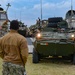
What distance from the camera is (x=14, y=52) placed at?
6.18 m

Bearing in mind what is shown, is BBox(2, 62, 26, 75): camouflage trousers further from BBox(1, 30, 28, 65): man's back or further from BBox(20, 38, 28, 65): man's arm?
BBox(20, 38, 28, 65): man's arm

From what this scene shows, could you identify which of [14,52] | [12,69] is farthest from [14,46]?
[12,69]

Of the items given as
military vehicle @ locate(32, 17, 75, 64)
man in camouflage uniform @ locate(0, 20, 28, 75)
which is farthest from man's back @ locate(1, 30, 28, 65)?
military vehicle @ locate(32, 17, 75, 64)

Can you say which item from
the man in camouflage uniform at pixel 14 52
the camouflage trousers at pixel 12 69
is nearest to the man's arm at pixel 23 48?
the man in camouflage uniform at pixel 14 52

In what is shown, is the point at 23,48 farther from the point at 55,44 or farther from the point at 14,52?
the point at 55,44

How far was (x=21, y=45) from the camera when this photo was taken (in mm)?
6102

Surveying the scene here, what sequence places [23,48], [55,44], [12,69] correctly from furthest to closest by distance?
[55,44]
[12,69]
[23,48]

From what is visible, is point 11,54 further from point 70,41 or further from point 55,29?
point 55,29

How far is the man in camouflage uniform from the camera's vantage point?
241 inches

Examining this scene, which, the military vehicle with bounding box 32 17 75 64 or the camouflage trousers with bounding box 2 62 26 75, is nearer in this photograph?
the camouflage trousers with bounding box 2 62 26 75

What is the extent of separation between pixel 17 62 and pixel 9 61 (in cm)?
15

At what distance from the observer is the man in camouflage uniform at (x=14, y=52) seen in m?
6.12

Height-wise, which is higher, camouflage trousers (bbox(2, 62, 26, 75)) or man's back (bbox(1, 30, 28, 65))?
man's back (bbox(1, 30, 28, 65))

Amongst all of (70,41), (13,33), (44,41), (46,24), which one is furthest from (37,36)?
(13,33)
